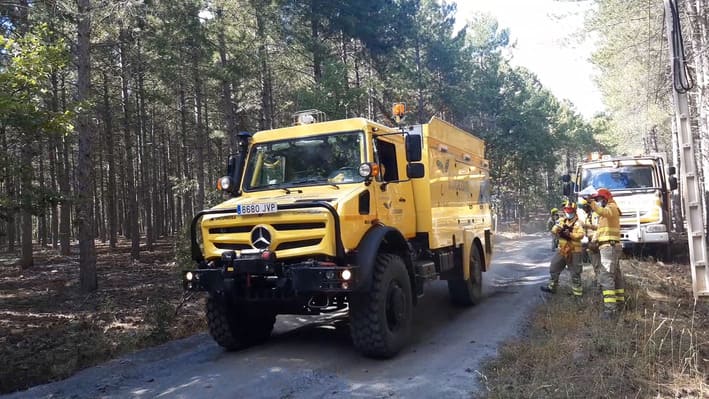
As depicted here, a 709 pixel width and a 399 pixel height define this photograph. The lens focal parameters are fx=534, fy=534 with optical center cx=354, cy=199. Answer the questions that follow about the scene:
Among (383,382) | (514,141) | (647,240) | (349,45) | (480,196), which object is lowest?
(383,382)

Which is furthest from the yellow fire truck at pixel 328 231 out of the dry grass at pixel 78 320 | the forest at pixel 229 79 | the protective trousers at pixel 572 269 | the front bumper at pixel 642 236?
the front bumper at pixel 642 236

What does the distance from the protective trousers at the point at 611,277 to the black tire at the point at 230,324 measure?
5130 millimetres

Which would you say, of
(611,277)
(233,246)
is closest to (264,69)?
(233,246)

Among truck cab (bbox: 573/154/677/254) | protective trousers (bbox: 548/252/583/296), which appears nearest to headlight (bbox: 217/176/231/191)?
protective trousers (bbox: 548/252/583/296)

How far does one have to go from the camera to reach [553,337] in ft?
22.3

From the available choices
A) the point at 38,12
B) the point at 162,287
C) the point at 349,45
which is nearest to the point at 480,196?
the point at 162,287

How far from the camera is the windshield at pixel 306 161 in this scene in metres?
6.98

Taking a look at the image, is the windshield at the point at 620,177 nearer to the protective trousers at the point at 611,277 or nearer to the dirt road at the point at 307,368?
the protective trousers at the point at 611,277

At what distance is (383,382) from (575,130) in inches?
2125

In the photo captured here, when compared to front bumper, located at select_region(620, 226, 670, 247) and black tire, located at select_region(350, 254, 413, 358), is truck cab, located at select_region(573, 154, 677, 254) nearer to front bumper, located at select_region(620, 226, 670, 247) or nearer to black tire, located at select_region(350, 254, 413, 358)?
front bumper, located at select_region(620, 226, 670, 247)

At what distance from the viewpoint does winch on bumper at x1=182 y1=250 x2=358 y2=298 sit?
5.71m

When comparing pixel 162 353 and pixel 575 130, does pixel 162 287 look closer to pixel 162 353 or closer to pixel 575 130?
pixel 162 353

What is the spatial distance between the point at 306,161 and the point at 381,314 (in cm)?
233

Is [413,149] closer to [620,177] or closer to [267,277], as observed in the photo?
[267,277]
